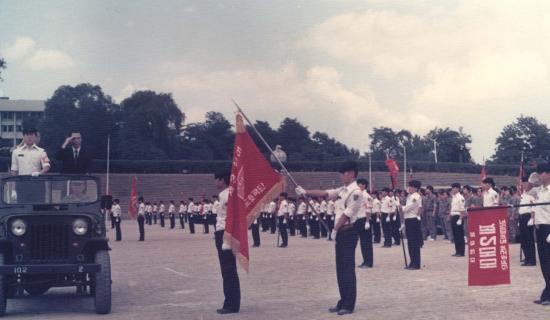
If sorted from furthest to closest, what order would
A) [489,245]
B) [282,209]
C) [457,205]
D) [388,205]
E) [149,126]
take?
[149,126] → [282,209] → [388,205] → [457,205] → [489,245]

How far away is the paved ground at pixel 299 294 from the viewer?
1049 cm

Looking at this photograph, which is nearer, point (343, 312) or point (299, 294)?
point (343, 312)

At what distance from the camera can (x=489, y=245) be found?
9.36m

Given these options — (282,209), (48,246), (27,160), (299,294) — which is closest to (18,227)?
(48,246)

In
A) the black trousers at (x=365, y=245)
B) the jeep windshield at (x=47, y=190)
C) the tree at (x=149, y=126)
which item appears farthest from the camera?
the tree at (x=149, y=126)

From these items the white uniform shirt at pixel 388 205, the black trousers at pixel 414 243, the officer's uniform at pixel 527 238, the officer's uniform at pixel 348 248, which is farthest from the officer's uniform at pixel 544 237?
the white uniform shirt at pixel 388 205

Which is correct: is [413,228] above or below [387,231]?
above

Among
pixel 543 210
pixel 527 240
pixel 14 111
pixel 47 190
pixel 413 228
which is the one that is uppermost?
pixel 14 111

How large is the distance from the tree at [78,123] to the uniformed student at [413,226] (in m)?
57.0

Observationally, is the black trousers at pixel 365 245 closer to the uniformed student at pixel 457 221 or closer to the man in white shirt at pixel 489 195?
the uniformed student at pixel 457 221

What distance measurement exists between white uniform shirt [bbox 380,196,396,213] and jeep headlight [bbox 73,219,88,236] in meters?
15.9

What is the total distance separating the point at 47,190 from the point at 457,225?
12.3 m

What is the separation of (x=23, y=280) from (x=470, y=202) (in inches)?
700

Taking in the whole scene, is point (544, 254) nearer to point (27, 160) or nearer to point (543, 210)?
point (543, 210)
